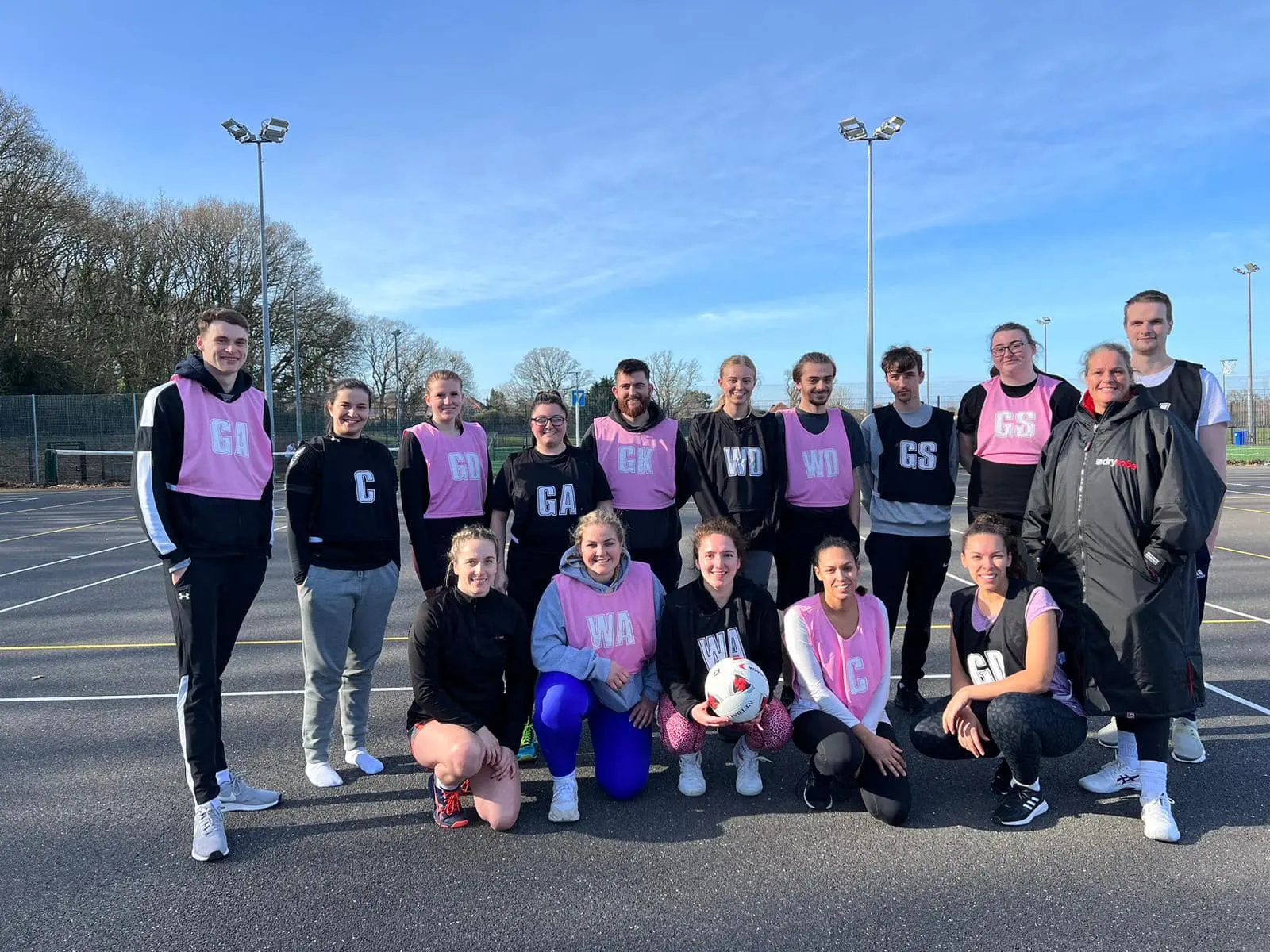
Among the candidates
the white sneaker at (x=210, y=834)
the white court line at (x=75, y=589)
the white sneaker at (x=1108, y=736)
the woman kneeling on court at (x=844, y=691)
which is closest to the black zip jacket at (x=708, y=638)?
the woman kneeling on court at (x=844, y=691)

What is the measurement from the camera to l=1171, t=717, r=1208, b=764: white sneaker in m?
3.85

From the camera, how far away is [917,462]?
181 inches

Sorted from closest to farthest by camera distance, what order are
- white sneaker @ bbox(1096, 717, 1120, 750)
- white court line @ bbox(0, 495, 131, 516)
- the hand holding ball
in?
the hand holding ball, white sneaker @ bbox(1096, 717, 1120, 750), white court line @ bbox(0, 495, 131, 516)

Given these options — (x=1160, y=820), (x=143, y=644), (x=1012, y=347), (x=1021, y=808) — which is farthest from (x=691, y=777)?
(x=143, y=644)

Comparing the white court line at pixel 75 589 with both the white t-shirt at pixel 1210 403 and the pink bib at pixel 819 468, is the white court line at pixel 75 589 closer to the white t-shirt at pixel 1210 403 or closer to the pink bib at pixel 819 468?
the pink bib at pixel 819 468

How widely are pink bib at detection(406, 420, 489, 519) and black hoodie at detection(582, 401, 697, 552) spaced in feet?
2.14

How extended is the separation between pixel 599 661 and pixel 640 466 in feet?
4.03

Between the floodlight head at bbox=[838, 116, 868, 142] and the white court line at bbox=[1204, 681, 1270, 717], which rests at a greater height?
the floodlight head at bbox=[838, 116, 868, 142]

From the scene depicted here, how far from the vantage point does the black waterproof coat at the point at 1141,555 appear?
3.21m

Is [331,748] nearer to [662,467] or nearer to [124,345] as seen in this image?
[662,467]

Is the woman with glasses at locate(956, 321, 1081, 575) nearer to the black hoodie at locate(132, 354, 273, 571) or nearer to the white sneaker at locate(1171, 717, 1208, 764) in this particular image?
the white sneaker at locate(1171, 717, 1208, 764)

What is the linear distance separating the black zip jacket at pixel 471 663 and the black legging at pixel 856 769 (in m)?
1.32

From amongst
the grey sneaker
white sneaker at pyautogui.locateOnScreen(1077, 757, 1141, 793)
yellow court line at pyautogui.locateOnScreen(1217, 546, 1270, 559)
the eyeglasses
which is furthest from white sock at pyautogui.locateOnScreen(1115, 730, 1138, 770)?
yellow court line at pyautogui.locateOnScreen(1217, 546, 1270, 559)

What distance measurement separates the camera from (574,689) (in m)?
3.58
